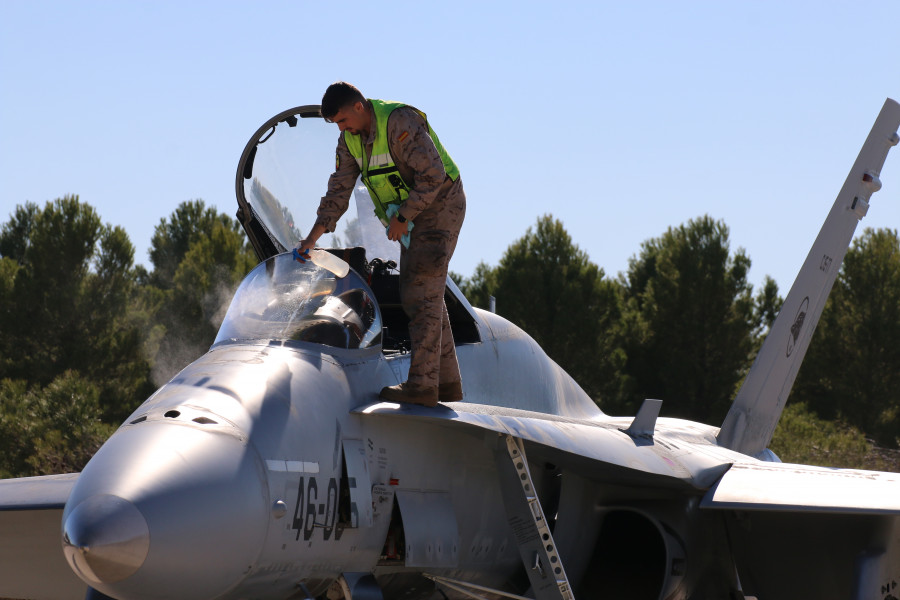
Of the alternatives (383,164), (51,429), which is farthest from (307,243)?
(51,429)

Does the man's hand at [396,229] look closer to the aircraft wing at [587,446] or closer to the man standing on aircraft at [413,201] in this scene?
the man standing on aircraft at [413,201]

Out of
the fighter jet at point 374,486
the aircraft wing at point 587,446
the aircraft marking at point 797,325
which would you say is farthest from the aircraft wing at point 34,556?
the aircraft marking at point 797,325

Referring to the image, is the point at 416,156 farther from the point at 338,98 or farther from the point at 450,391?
the point at 450,391

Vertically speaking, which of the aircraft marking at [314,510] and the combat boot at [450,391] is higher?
the combat boot at [450,391]

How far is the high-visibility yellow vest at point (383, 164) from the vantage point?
6.12 metres

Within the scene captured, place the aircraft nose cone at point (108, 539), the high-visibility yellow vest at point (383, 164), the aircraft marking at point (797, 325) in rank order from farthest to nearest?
the aircraft marking at point (797, 325) → the high-visibility yellow vest at point (383, 164) → the aircraft nose cone at point (108, 539)

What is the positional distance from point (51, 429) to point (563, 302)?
53.2 feet

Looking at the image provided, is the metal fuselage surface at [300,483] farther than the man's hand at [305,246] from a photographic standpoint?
No

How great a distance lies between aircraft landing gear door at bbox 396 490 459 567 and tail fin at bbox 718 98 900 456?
5.61 m

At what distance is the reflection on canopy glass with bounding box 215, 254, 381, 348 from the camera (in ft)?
19.0

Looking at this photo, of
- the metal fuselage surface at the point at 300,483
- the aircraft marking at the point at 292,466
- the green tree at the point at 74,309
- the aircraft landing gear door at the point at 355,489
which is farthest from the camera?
the green tree at the point at 74,309

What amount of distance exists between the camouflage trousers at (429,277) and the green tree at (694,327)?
89.3 ft

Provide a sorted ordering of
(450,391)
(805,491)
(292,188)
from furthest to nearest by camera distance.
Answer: (292,188), (805,491), (450,391)

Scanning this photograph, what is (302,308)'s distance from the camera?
586 centimetres
